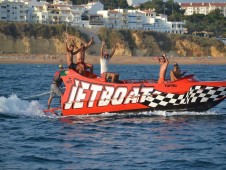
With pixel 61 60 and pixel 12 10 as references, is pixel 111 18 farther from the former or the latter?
pixel 61 60

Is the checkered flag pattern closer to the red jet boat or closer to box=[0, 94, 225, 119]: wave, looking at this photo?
the red jet boat

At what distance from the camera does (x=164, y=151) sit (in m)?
15.3

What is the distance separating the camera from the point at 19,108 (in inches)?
896

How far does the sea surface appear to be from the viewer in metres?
14.1

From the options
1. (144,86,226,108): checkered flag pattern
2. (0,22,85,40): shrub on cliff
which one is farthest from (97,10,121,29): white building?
(144,86,226,108): checkered flag pattern

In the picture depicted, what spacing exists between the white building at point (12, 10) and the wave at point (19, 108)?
103128 mm

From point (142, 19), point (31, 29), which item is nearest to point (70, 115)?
point (31, 29)

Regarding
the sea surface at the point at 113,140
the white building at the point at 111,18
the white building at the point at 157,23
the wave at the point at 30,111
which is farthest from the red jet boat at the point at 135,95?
the white building at the point at 157,23

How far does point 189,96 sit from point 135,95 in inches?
64.2

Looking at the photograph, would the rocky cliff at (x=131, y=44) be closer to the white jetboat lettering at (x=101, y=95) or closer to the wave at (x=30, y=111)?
the wave at (x=30, y=111)

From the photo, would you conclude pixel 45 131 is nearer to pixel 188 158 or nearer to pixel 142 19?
pixel 188 158

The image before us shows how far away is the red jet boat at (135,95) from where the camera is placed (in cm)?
2006

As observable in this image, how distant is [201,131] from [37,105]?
7429mm

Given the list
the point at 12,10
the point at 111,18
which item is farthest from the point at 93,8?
the point at 12,10
